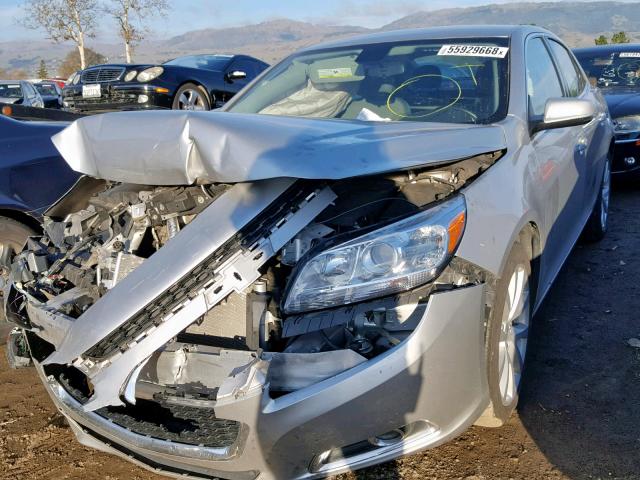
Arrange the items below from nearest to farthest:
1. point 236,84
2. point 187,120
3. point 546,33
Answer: point 187,120, point 546,33, point 236,84

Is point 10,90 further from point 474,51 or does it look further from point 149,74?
point 474,51

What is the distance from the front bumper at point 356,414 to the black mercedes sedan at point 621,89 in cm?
482

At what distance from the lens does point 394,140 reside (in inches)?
88.1

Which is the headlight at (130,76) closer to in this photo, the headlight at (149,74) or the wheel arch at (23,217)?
the headlight at (149,74)

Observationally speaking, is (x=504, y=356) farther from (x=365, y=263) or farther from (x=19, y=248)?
(x=19, y=248)

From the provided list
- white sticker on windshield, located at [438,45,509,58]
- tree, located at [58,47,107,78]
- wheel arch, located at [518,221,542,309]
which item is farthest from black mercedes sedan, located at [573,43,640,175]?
tree, located at [58,47,107,78]

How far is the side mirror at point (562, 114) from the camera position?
2.90 m

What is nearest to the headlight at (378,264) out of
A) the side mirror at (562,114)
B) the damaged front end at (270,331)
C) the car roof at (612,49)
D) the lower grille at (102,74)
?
the damaged front end at (270,331)

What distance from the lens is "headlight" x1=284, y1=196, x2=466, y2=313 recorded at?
1985 mm

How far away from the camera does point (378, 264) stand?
2012mm

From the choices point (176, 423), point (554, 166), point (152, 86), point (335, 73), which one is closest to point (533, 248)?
point (554, 166)

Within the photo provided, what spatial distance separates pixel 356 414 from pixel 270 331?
0.42m

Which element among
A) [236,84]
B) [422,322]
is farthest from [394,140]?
[236,84]

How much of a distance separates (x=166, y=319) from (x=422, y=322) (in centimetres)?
81
